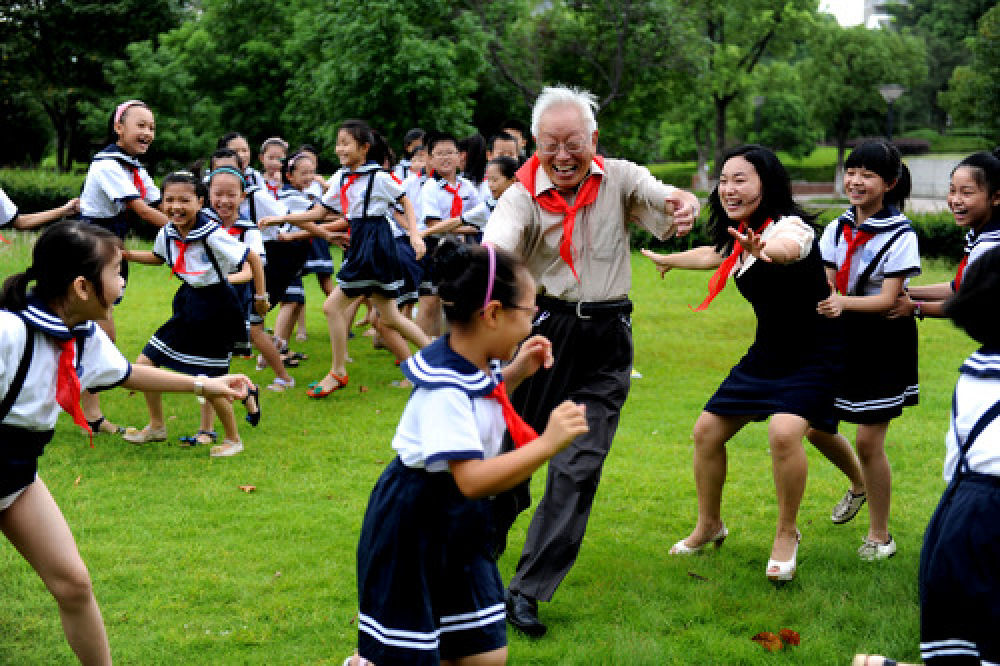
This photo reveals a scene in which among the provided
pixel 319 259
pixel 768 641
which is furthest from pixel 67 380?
pixel 319 259

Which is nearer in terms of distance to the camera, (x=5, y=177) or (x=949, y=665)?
(x=949, y=665)

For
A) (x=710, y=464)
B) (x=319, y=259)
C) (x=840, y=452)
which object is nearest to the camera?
(x=710, y=464)

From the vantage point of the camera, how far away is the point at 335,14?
22859 millimetres

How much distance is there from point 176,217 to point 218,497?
6.70 feet

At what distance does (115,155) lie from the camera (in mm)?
7980

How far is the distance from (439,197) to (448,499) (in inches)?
315

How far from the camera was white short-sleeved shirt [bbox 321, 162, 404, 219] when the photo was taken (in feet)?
30.3

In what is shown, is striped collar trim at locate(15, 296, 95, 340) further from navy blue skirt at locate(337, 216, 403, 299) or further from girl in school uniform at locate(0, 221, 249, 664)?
navy blue skirt at locate(337, 216, 403, 299)

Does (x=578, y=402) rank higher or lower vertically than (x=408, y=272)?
lower

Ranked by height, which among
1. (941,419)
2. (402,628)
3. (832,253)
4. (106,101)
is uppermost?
(106,101)

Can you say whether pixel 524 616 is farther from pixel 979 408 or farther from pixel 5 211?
pixel 5 211

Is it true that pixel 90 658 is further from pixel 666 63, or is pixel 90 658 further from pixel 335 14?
pixel 666 63

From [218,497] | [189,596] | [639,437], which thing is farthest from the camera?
[639,437]

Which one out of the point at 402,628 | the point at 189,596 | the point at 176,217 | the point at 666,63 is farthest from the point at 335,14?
the point at 402,628
